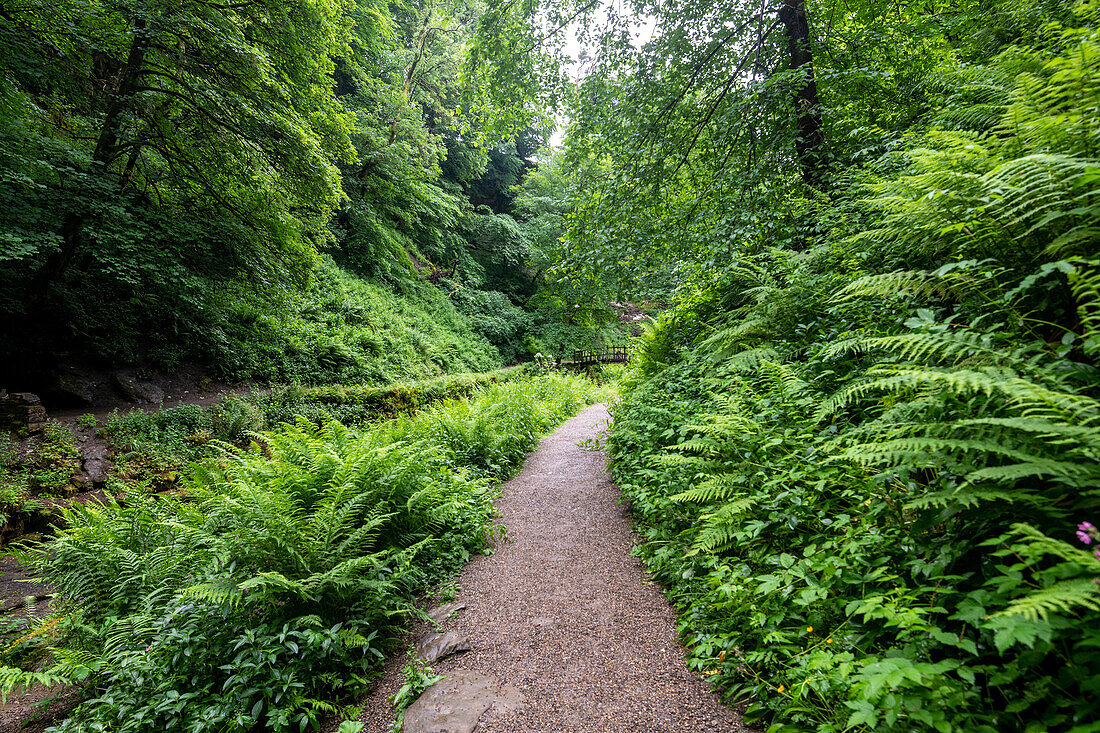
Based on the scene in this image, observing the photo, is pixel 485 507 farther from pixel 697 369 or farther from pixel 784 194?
pixel 784 194

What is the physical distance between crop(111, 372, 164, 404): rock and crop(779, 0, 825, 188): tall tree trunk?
12.2 metres

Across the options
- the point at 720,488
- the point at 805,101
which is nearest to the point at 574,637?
the point at 720,488

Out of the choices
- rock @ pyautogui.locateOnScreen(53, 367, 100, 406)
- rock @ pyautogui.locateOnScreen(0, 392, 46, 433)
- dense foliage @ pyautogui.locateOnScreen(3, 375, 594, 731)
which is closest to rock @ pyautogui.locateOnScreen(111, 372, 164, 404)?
rock @ pyautogui.locateOnScreen(53, 367, 100, 406)

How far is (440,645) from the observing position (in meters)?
2.72

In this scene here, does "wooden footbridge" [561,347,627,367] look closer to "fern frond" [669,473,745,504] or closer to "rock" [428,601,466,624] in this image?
"rock" [428,601,466,624]

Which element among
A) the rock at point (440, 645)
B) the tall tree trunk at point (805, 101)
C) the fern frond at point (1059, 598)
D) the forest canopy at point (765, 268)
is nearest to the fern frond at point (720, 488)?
the forest canopy at point (765, 268)

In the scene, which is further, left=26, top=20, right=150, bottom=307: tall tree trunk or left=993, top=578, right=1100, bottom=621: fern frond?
left=26, top=20, right=150, bottom=307: tall tree trunk

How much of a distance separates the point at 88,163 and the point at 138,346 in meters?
3.78

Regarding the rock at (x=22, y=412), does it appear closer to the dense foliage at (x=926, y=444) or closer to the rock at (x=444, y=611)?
the rock at (x=444, y=611)

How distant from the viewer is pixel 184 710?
7.83ft

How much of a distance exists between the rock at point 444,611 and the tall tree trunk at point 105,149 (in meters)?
8.63

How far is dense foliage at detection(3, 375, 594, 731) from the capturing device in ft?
7.86

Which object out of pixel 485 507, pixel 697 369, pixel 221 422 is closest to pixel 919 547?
pixel 697 369

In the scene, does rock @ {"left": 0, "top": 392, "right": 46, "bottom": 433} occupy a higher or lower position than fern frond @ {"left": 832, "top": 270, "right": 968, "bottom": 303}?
higher
